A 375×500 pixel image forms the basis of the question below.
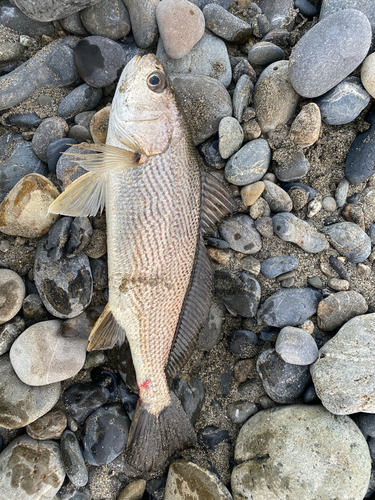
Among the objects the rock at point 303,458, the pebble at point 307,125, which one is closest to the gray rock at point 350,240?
the pebble at point 307,125

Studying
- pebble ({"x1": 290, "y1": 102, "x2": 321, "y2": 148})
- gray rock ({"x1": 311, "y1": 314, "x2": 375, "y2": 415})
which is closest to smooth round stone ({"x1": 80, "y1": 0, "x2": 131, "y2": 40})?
pebble ({"x1": 290, "y1": 102, "x2": 321, "y2": 148})

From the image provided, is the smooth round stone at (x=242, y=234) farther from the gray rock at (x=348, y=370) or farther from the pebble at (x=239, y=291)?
the gray rock at (x=348, y=370)

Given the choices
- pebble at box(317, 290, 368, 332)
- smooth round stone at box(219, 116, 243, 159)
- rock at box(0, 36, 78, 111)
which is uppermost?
rock at box(0, 36, 78, 111)

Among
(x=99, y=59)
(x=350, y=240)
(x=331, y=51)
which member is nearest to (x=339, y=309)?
(x=350, y=240)

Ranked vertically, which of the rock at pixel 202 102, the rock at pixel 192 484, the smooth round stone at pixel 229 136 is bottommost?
the rock at pixel 192 484

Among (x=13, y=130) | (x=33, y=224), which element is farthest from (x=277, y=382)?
(x=13, y=130)

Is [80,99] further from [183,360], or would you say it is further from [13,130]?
[183,360]

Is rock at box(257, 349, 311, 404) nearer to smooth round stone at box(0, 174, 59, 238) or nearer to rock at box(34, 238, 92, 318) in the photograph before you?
rock at box(34, 238, 92, 318)
